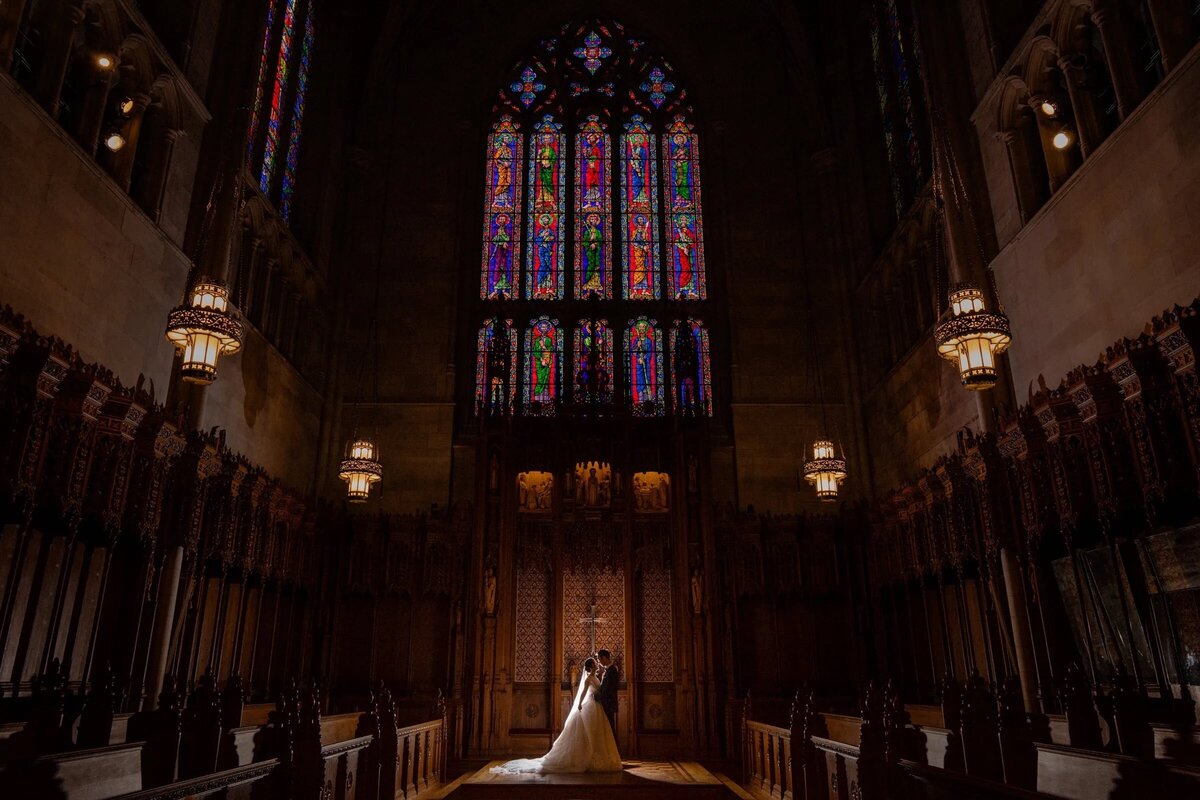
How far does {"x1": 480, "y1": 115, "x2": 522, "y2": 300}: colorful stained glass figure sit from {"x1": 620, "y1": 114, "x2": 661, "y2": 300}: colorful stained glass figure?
9.53 ft

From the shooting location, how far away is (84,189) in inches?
456

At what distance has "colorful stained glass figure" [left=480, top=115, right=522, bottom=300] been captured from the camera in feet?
72.8

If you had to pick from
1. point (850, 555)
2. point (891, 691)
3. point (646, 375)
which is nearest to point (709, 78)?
point (646, 375)

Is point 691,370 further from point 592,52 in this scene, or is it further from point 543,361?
point 592,52

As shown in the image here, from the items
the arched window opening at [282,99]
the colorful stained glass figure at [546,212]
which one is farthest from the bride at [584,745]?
the arched window opening at [282,99]

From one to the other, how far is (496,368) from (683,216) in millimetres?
7055

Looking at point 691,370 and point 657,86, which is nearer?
point 691,370

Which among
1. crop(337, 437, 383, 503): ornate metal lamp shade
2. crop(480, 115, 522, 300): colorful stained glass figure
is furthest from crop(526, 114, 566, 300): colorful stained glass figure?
crop(337, 437, 383, 503): ornate metal lamp shade

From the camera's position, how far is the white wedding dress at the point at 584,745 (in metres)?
13.4

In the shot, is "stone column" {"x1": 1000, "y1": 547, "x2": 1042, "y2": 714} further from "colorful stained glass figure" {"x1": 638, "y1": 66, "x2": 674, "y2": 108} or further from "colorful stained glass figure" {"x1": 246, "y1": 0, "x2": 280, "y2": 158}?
"colorful stained glass figure" {"x1": 638, "y1": 66, "x2": 674, "y2": 108}

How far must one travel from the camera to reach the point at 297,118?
Answer: 20.0 metres

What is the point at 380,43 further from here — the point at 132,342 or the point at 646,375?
the point at 132,342

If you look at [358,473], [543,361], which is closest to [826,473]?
[543,361]

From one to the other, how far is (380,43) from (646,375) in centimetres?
1138
